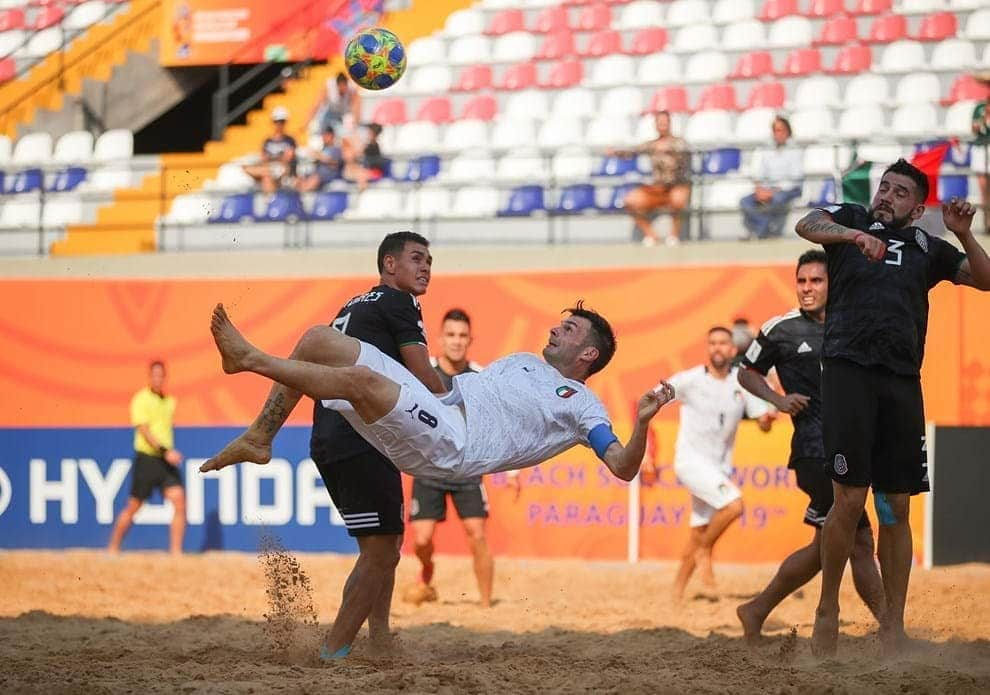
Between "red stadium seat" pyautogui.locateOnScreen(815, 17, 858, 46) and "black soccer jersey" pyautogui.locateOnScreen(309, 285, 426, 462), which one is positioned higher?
"red stadium seat" pyautogui.locateOnScreen(815, 17, 858, 46)

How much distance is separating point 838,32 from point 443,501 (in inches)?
370

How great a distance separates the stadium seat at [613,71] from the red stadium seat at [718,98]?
3.58ft

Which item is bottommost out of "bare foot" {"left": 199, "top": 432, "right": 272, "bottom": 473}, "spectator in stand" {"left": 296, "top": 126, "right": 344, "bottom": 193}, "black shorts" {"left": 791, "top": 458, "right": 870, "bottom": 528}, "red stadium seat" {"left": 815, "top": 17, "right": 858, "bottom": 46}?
"black shorts" {"left": 791, "top": 458, "right": 870, "bottom": 528}

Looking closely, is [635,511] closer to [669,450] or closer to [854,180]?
[669,450]

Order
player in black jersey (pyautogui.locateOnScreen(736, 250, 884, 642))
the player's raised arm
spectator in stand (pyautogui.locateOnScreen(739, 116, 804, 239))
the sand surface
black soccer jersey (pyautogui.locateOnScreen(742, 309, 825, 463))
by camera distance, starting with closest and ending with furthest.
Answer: the player's raised arm, the sand surface, player in black jersey (pyautogui.locateOnScreen(736, 250, 884, 642)), black soccer jersey (pyautogui.locateOnScreen(742, 309, 825, 463)), spectator in stand (pyautogui.locateOnScreen(739, 116, 804, 239))

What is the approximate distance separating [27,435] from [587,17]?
29.7ft

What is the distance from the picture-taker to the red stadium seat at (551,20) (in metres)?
18.7

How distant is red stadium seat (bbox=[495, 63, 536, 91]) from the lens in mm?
18172

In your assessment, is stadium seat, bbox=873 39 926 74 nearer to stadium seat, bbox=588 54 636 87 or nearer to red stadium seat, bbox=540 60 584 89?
stadium seat, bbox=588 54 636 87

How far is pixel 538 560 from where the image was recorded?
13320 millimetres

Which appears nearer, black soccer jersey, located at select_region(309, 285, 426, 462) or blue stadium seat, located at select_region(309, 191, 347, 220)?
black soccer jersey, located at select_region(309, 285, 426, 462)

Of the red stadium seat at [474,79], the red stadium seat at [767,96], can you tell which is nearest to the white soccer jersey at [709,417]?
the red stadium seat at [767,96]

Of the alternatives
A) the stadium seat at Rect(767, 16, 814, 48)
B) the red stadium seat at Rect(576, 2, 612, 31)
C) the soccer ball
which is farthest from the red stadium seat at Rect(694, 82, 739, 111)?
the soccer ball

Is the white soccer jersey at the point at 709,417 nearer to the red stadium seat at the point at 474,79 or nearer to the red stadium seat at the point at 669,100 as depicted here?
the red stadium seat at the point at 669,100
